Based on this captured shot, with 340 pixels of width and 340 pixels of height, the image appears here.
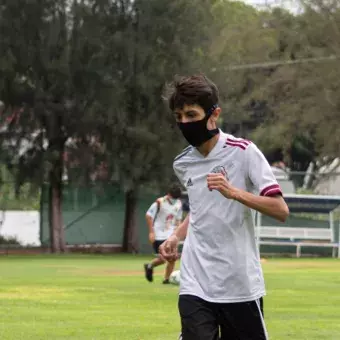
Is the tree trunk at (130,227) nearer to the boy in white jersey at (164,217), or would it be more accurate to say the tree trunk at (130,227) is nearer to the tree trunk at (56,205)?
the tree trunk at (56,205)

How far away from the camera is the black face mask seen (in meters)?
6.55

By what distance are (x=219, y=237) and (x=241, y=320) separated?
1.62 ft

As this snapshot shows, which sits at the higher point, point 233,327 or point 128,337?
point 233,327

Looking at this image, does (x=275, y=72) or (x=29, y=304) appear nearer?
(x=29, y=304)

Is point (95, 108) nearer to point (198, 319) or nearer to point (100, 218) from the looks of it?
point (100, 218)

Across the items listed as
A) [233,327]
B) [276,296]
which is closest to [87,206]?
Result: [276,296]

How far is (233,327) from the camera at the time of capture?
6.52 meters

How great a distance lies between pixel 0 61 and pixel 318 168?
100ft

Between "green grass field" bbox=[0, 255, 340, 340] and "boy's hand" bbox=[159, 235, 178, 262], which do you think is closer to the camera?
"boy's hand" bbox=[159, 235, 178, 262]

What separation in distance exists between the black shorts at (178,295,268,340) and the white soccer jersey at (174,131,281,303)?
5 centimetres

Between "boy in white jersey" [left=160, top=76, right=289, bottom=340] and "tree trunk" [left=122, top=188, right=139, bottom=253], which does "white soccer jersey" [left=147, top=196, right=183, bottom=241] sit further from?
"tree trunk" [left=122, top=188, right=139, bottom=253]

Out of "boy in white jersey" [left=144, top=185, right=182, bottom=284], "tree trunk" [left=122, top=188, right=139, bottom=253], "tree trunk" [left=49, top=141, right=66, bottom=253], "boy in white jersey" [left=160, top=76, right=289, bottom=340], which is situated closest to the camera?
"boy in white jersey" [left=160, top=76, right=289, bottom=340]

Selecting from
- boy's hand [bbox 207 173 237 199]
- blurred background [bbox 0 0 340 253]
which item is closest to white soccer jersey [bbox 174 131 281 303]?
boy's hand [bbox 207 173 237 199]

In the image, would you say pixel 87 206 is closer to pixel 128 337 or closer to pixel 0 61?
pixel 0 61
